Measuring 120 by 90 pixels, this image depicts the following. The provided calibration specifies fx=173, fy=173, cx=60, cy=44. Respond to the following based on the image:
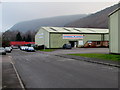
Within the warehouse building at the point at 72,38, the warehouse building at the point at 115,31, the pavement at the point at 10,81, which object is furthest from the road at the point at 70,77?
the warehouse building at the point at 72,38

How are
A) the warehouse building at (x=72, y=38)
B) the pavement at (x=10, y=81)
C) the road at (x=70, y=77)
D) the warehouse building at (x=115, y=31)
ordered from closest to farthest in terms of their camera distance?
the pavement at (x=10, y=81)
the road at (x=70, y=77)
the warehouse building at (x=115, y=31)
the warehouse building at (x=72, y=38)

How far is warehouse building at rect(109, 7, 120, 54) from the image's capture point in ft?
77.6

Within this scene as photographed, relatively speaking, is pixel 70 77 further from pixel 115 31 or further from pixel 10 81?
pixel 115 31

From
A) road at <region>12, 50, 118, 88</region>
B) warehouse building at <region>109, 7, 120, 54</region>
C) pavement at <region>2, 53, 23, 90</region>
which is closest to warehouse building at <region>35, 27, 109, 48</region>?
warehouse building at <region>109, 7, 120, 54</region>

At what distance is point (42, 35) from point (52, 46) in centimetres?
943

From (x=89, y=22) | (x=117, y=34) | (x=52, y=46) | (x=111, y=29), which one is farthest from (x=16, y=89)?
(x=89, y=22)

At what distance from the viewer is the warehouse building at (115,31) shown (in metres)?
23.6

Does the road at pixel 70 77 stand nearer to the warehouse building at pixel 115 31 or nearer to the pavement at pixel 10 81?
the pavement at pixel 10 81

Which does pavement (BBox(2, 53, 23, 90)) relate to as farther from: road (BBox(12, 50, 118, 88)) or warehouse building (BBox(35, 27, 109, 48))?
warehouse building (BBox(35, 27, 109, 48))

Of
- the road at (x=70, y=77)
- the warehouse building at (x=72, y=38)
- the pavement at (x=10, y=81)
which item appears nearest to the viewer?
the pavement at (x=10, y=81)

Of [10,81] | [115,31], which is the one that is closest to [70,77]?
[10,81]

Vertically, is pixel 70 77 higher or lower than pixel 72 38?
lower

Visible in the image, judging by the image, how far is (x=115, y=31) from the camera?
2427 centimetres

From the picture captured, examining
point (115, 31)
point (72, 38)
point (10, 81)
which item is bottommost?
point (10, 81)
